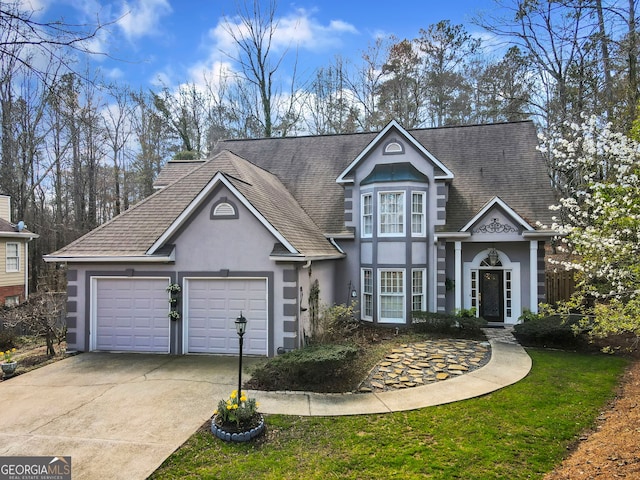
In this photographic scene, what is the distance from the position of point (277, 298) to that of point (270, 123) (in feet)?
64.6

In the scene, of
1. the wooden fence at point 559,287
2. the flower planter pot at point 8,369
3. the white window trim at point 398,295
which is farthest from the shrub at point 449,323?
→ the flower planter pot at point 8,369

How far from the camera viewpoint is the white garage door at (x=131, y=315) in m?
10.7

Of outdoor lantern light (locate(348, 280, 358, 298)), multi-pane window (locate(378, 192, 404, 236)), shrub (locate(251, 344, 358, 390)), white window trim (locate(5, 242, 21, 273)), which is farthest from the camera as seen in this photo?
white window trim (locate(5, 242, 21, 273))

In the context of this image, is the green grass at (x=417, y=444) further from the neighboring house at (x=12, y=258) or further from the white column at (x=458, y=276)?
the neighboring house at (x=12, y=258)

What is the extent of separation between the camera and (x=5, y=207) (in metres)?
22.6

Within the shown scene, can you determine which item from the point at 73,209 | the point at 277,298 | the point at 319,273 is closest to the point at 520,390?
the point at 277,298

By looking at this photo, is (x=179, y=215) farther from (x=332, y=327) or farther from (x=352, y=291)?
(x=352, y=291)

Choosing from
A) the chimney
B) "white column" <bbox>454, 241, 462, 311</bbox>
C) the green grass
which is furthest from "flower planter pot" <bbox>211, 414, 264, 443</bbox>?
the chimney

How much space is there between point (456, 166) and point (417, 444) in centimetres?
1303

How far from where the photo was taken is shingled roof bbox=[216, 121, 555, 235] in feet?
48.1

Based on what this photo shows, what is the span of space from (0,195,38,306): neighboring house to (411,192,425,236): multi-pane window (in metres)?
21.5

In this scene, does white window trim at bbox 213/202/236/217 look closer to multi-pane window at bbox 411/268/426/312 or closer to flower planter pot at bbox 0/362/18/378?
flower planter pot at bbox 0/362/18/378

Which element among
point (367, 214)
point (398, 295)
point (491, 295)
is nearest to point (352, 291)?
point (398, 295)

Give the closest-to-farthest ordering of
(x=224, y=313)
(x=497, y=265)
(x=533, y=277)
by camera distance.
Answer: (x=224, y=313), (x=533, y=277), (x=497, y=265)
